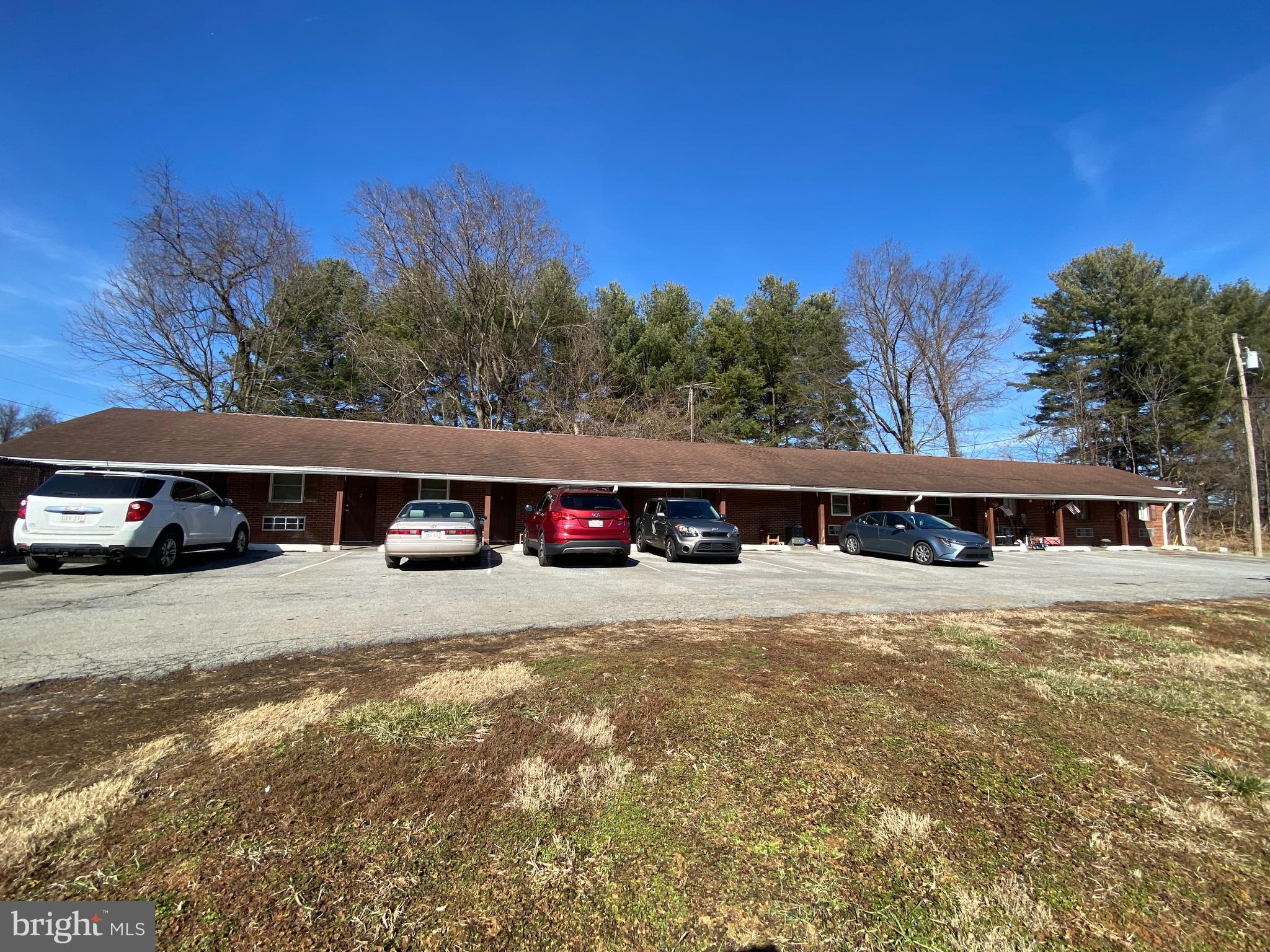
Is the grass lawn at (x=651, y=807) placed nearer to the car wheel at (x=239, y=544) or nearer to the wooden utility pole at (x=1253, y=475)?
the car wheel at (x=239, y=544)

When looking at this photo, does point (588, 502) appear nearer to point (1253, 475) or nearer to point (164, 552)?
point (164, 552)

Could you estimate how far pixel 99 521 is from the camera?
29.7 ft

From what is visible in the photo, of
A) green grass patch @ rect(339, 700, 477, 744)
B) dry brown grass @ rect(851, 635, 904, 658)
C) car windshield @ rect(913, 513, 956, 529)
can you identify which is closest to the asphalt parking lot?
car windshield @ rect(913, 513, 956, 529)

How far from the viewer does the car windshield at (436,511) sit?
37.7 feet

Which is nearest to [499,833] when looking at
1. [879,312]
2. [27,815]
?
[27,815]

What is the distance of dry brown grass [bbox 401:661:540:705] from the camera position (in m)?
3.48

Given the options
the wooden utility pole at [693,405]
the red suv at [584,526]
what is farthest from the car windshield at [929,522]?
the wooden utility pole at [693,405]

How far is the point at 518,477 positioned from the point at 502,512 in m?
2.11

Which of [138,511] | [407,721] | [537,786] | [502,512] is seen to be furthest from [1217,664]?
[502,512]

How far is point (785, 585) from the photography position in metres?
9.78

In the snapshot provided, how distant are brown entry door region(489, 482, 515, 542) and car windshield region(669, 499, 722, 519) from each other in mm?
6220

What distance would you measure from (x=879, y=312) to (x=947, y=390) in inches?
252

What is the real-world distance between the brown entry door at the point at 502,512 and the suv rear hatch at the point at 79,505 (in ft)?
32.3

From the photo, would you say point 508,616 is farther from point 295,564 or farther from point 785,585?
point 295,564
